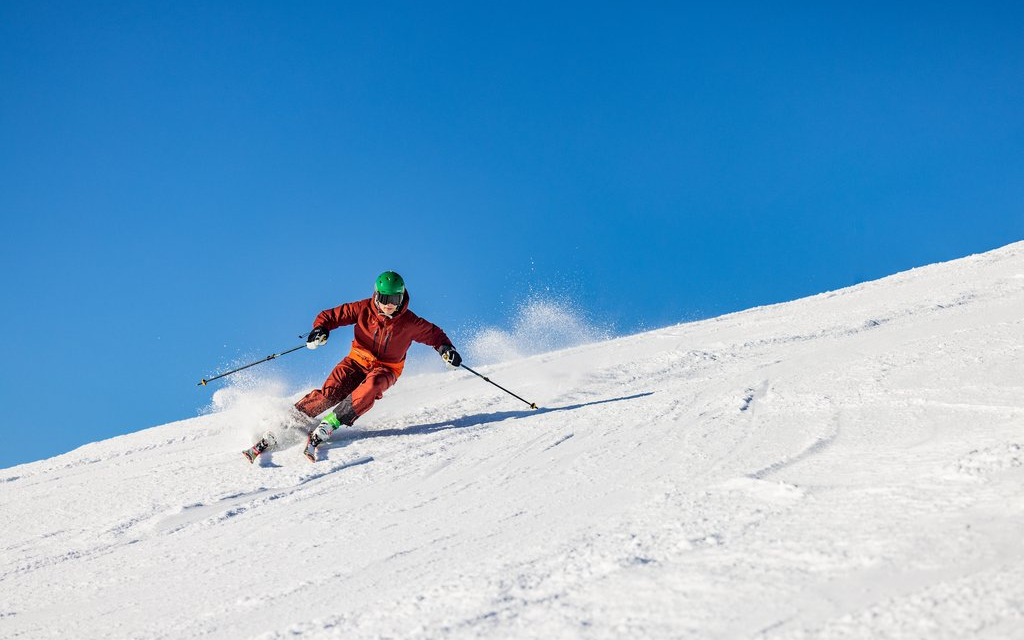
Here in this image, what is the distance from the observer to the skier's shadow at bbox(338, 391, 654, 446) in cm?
622

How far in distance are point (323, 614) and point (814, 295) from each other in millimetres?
10813

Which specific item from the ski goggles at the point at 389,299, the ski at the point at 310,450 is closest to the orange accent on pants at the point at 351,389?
the ski at the point at 310,450

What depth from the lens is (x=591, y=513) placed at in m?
3.45

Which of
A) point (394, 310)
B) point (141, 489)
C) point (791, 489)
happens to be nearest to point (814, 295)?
point (394, 310)

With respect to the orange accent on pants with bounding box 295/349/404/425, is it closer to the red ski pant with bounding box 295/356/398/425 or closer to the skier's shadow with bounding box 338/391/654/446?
the red ski pant with bounding box 295/356/398/425

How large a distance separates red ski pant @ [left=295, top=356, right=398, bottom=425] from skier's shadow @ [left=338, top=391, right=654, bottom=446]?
22cm

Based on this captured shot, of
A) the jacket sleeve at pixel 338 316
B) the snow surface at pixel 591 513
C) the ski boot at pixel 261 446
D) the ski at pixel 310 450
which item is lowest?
the snow surface at pixel 591 513

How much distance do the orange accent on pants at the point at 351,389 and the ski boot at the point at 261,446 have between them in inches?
16.2

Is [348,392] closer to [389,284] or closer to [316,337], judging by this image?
[316,337]

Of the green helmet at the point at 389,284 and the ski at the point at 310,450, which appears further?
the green helmet at the point at 389,284

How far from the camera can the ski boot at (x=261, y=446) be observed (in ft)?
18.9

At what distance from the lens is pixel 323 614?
2758 millimetres

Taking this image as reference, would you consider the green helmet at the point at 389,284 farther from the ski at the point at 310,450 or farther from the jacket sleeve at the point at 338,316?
the ski at the point at 310,450

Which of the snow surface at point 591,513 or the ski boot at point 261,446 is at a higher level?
the ski boot at point 261,446
